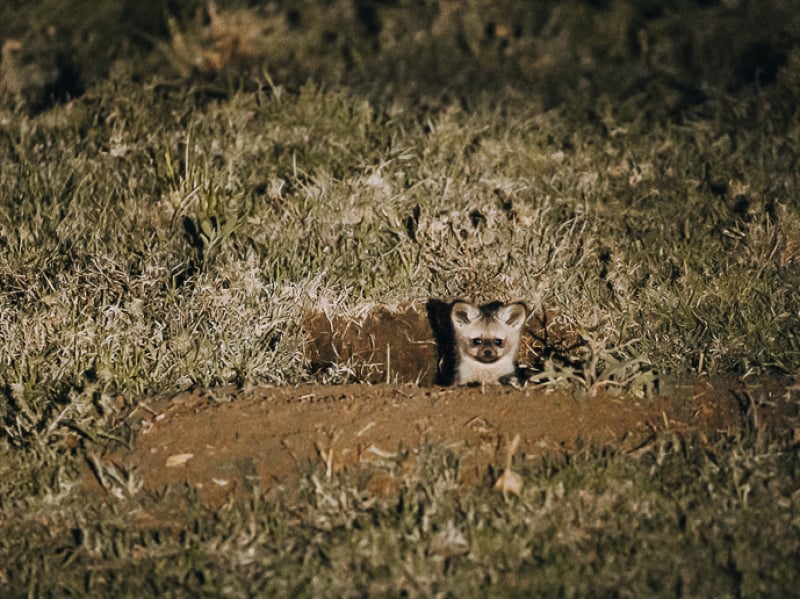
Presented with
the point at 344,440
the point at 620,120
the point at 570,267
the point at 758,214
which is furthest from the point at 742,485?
the point at 620,120

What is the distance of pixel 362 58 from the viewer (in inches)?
378

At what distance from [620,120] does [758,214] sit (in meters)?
1.77

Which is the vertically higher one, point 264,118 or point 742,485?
point 264,118

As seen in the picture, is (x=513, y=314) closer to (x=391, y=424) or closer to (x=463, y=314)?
(x=463, y=314)

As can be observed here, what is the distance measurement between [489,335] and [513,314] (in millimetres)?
184

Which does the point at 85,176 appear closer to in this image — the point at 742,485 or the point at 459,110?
the point at 459,110

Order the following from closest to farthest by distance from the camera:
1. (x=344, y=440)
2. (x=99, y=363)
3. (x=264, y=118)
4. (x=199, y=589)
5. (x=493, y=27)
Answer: (x=199, y=589), (x=344, y=440), (x=99, y=363), (x=264, y=118), (x=493, y=27)

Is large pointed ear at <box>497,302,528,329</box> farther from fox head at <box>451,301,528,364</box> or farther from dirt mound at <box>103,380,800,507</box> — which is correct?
dirt mound at <box>103,380,800,507</box>

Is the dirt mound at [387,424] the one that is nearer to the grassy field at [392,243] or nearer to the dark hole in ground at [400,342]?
the grassy field at [392,243]

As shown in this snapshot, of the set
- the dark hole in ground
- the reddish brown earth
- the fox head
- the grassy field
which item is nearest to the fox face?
the fox head

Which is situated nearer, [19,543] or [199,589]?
[199,589]

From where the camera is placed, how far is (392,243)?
6863 mm

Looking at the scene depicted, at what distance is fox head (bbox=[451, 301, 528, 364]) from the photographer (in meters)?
6.28

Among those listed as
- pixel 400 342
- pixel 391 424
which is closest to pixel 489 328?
pixel 400 342
